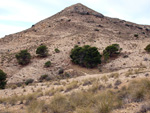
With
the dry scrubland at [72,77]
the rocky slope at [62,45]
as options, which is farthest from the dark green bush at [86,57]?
the rocky slope at [62,45]

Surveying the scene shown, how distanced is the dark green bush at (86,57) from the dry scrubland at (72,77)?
1.31 meters

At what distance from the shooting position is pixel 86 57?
27891mm

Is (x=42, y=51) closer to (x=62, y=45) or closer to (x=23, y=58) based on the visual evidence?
(x=23, y=58)

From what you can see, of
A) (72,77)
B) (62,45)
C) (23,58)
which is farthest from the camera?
(62,45)

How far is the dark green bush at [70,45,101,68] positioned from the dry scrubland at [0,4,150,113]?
1313mm

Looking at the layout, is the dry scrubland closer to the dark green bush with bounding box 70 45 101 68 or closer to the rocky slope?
the rocky slope

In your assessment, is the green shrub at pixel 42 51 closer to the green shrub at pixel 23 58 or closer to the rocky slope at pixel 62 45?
the rocky slope at pixel 62 45

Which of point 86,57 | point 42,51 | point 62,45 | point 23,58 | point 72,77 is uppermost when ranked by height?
point 62,45

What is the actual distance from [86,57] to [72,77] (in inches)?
340

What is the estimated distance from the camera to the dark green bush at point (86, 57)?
27.2 meters

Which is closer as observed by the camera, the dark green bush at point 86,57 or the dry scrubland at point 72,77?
the dry scrubland at point 72,77

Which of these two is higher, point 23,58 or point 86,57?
point 23,58

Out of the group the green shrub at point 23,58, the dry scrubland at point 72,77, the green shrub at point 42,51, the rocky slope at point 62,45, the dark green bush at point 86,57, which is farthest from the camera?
the green shrub at point 42,51

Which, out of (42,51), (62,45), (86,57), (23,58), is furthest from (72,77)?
(62,45)
